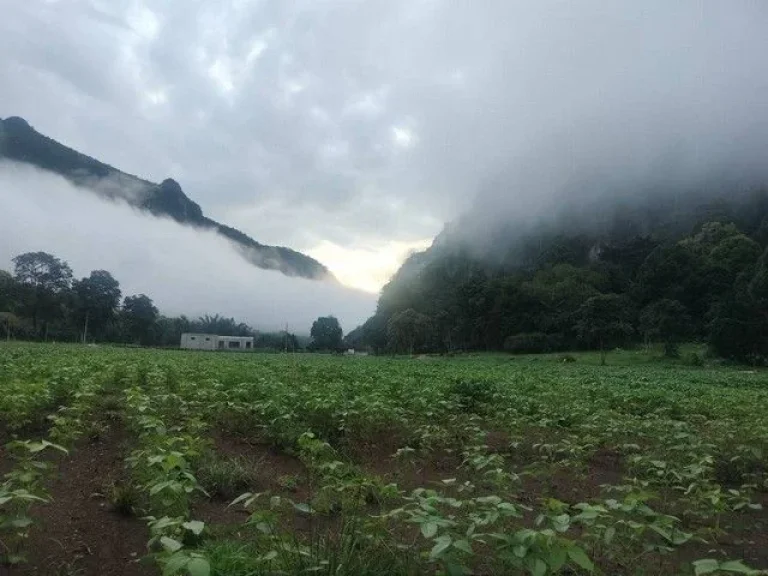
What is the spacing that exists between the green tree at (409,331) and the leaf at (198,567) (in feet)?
234

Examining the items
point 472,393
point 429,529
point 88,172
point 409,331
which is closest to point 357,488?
point 429,529

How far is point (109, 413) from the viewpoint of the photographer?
7.52 metres

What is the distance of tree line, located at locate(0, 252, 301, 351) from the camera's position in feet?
240

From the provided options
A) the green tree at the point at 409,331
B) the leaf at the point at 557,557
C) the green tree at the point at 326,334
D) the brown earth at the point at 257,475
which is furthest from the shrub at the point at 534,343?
the leaf at the point at 557,557

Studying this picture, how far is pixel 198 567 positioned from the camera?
1844 mm

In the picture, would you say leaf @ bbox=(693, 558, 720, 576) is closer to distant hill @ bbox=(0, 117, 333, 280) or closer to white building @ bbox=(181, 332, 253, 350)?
white building @ bbox=(181, 332, 253, 350)

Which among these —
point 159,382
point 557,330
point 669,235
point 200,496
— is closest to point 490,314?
point 557,330

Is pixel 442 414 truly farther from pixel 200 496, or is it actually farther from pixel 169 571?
pixel 169 571

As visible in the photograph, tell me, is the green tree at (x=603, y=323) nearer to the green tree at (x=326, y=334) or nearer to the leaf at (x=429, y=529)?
the green tree at (x=326, y=334)

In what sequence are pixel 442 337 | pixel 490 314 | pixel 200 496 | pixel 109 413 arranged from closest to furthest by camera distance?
pixel 200 496 → pixel 109 413 → pixel 490 314 → pixel 442 337

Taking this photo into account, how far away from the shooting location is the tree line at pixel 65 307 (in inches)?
2884

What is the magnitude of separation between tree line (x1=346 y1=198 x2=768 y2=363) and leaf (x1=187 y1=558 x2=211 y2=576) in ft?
152

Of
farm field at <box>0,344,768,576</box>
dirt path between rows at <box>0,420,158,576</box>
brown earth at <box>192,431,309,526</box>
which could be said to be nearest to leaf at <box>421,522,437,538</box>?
farm field at <box>0,344,768,576</box>

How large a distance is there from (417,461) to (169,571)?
15.1ft
